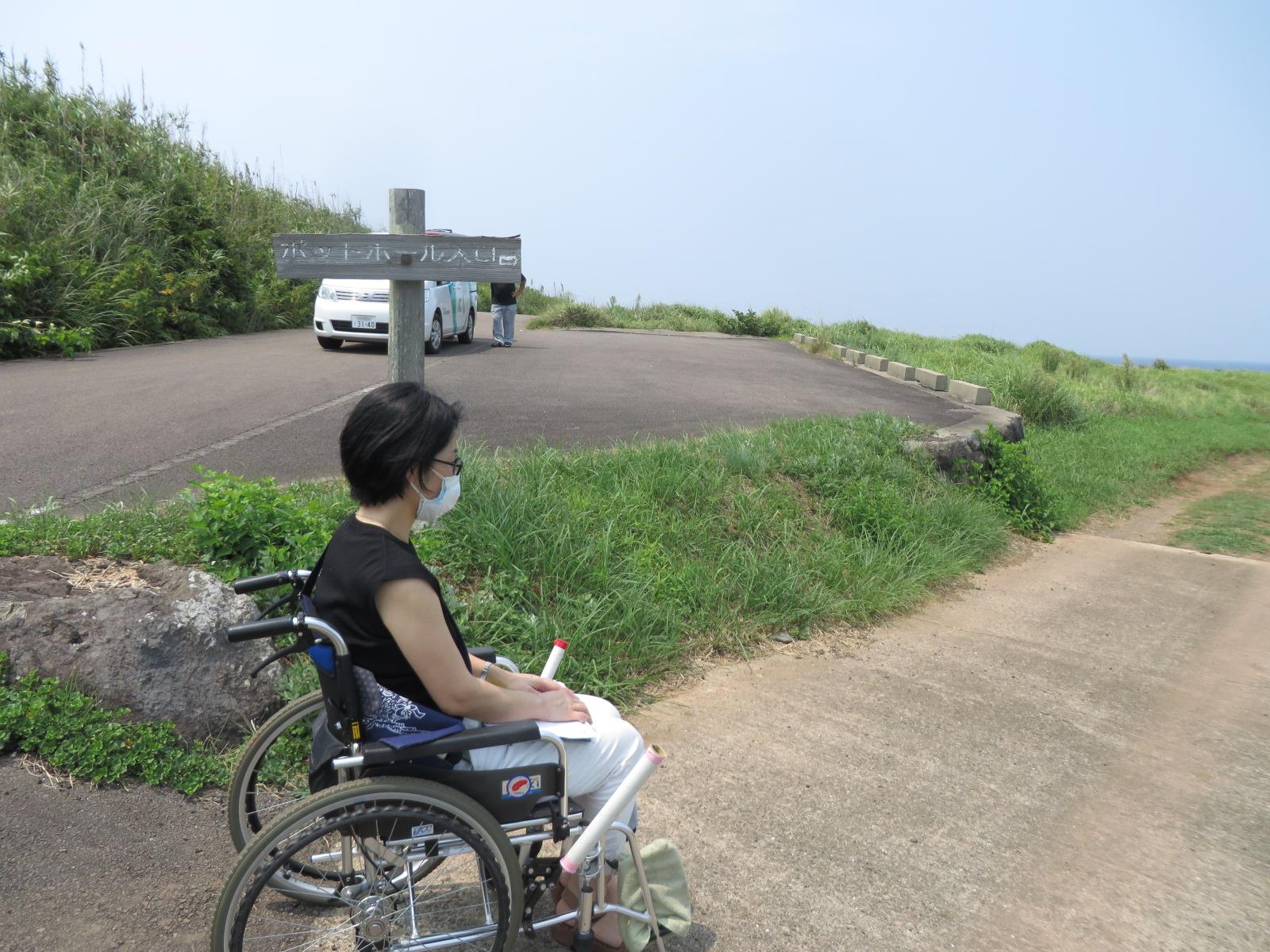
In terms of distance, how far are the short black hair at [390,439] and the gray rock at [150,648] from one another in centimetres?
168

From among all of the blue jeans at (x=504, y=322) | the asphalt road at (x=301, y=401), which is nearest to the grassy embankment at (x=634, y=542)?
the asphalt road at (x=301, y=401)

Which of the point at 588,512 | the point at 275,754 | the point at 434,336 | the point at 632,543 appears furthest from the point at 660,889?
the point at 434,336

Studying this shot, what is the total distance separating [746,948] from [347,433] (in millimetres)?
1878

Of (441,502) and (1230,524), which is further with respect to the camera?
(1230,524)

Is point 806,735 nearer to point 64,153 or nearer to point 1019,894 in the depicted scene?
point 1019,894

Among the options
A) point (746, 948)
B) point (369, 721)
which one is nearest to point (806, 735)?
point (746, 948)

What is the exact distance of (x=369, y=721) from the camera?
2.41 meters

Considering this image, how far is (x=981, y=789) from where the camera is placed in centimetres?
397

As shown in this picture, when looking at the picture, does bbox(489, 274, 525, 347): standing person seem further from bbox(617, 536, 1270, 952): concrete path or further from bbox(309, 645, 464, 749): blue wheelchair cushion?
bbox(309, 645, 464, 749): blue wheelchair cushion

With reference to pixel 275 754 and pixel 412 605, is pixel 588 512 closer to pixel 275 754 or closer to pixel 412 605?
pixel 275 754

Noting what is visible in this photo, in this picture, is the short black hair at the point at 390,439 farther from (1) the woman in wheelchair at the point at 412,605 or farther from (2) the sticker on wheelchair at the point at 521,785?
(2) the sticker on wheelchair at the point at 521,785

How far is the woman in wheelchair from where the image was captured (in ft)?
7.72

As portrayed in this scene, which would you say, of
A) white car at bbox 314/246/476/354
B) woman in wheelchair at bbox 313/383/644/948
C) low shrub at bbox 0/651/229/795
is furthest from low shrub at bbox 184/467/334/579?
white car at bbox 314/246/476/354

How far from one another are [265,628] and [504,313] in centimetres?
1400
